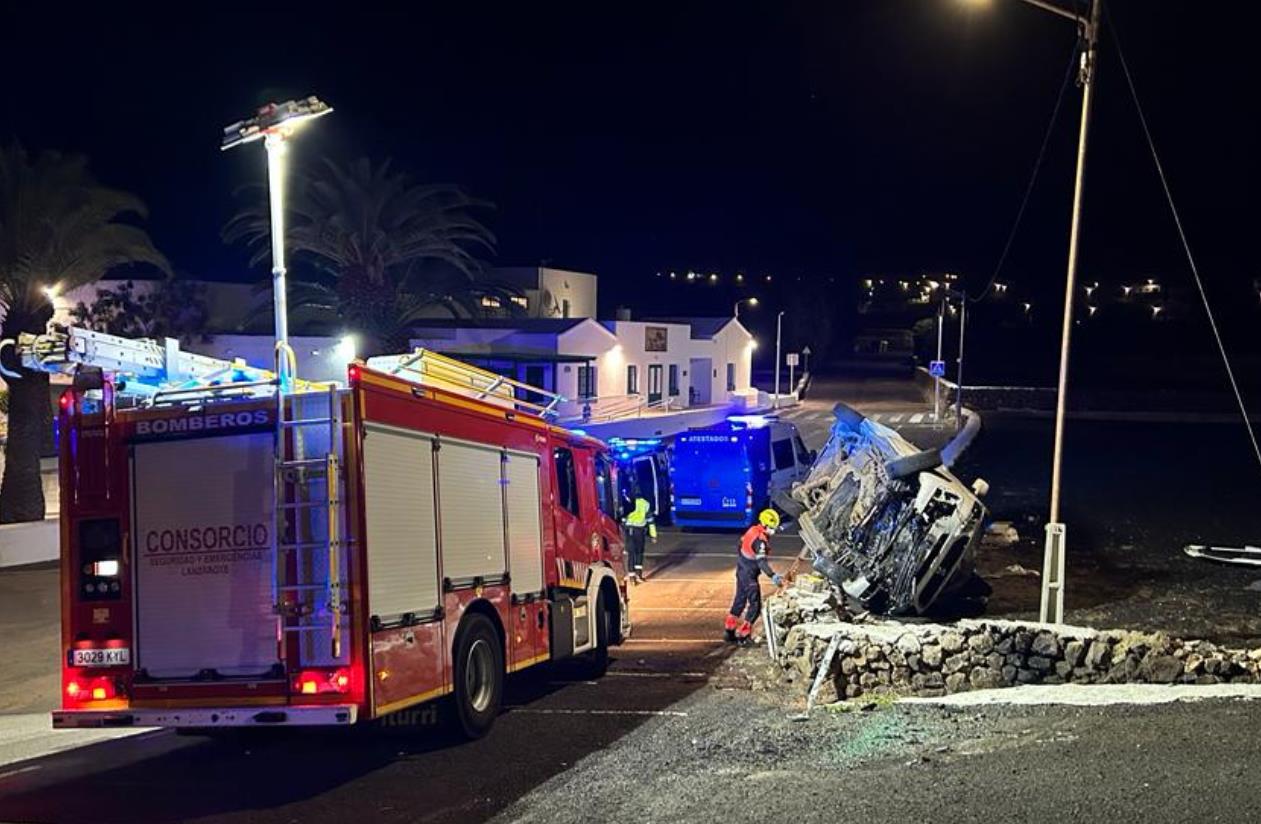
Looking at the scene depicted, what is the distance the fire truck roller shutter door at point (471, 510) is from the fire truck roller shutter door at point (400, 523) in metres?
0.25

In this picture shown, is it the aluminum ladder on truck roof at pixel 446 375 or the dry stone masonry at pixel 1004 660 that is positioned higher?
the aluminum ladder on truck roof at pixel 446 375

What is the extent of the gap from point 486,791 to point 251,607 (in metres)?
2.10

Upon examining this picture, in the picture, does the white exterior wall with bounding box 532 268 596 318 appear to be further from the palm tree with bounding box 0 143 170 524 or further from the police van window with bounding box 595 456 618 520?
the police van window with bounding box 595 456 618 520

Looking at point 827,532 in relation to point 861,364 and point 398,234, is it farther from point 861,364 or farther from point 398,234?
point 861,364

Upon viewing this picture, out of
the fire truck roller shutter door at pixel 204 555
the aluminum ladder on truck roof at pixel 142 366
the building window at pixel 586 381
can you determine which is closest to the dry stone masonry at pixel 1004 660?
the fire truck roller shutter door at pixel 204 555

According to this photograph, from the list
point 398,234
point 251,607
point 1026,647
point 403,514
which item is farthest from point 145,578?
point 398,234

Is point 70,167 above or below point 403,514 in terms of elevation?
above

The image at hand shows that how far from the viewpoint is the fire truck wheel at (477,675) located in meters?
9.52

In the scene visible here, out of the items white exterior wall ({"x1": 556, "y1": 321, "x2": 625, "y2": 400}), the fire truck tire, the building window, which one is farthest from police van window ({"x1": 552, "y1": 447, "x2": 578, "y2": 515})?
the building window

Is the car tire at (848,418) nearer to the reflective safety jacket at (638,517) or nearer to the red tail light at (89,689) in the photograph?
the reflective safety jacket at (638,517)

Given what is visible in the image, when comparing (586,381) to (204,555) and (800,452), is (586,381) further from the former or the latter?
(204,555)

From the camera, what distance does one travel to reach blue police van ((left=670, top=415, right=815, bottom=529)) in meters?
25.4

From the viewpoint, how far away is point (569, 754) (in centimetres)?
905

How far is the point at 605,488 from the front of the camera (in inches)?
565
